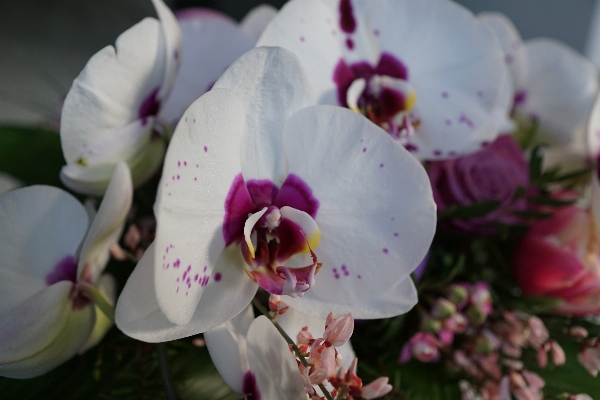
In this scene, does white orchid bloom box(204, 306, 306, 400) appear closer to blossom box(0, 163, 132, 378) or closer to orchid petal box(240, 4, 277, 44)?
blossom box(0, 163, 132, 378)

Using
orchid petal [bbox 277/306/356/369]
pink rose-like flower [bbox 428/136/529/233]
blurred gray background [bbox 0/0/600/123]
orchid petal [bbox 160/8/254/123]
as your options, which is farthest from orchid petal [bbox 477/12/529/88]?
blurred gray background [bbox 0/0/600/123]

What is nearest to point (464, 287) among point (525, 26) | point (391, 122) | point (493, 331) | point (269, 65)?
point (493, 331)

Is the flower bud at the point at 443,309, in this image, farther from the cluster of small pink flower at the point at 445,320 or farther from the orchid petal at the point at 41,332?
the orchid petal at the point at 41,332

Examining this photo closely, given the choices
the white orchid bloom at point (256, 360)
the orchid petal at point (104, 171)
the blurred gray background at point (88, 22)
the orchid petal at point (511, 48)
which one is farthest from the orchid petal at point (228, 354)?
the blurred gray background at point (88, 22)

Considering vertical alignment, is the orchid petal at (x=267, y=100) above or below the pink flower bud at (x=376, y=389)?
above

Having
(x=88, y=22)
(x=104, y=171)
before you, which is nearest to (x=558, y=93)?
(x=104, y=171)

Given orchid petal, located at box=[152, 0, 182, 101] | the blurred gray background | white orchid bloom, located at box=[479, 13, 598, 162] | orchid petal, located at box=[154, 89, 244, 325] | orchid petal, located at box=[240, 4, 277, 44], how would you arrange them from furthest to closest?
the blurred gray background < white orchid bloom, located at box=[479, 13, 598, 162] < orchid petal, located at box=[240, 4, 277, 44] < orchid petal, located at box=[152, 0, 182, 101] < orchid petal, located at box=[154, 89, 244, 325]
